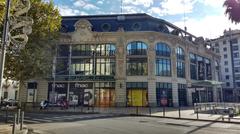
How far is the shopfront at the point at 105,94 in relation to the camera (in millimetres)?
38656

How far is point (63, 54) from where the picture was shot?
41312 mm

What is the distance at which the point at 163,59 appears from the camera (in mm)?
40312

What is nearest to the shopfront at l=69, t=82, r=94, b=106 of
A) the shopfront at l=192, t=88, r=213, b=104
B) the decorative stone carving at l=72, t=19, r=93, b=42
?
the decorative stone carving at l=72, t=19, r=93, b=42

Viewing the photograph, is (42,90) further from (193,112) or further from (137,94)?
(193,112)

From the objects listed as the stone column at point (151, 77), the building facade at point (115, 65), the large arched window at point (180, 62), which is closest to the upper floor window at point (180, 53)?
the large arched window at point (180, 62)

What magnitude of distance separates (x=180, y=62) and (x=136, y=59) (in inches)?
356

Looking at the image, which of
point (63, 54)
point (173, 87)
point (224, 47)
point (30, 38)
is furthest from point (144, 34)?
point (224, 47)

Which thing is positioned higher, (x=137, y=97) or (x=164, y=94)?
(x=164, y=94)

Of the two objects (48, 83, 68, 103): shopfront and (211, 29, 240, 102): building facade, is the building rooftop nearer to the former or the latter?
(48, 83, 68, 103): shopfront

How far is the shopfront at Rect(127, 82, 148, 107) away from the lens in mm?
38031

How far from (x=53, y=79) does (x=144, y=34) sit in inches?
647

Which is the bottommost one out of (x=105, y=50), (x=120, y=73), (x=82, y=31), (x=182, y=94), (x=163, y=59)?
(x=182, y=94)

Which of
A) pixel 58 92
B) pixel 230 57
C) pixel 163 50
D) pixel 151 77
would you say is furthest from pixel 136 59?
pixel 230 57

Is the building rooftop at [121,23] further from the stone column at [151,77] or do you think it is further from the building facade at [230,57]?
the building facade at [230,57]
